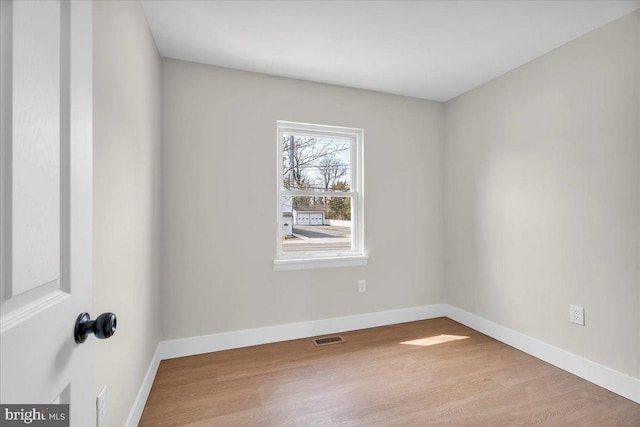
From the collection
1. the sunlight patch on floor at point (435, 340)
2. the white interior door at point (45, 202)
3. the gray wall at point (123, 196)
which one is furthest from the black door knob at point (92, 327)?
the sunlight patch on floor at point (435, 340)

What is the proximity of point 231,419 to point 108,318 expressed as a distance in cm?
139

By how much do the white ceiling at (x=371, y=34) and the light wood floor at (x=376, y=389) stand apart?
2.51m

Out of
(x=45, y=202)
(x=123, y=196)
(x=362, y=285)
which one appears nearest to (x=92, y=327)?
(x=45, y=202)

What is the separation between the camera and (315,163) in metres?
3.14

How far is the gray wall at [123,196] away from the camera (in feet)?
4.03

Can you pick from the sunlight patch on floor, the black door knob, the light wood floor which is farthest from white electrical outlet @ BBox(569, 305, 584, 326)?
the black door knob

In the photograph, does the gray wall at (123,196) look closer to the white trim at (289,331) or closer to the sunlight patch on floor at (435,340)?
the white trim at (289,331)

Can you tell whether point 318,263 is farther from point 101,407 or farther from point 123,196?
point 101,407

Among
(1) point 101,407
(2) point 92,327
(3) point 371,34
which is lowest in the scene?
(1) point 101,407

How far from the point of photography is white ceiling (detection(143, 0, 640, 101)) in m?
1.96

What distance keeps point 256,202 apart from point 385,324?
1.88 m

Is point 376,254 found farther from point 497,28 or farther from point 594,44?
point 594,44

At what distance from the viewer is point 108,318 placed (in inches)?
30.5

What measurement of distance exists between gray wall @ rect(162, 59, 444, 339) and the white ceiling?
263 millimetres
